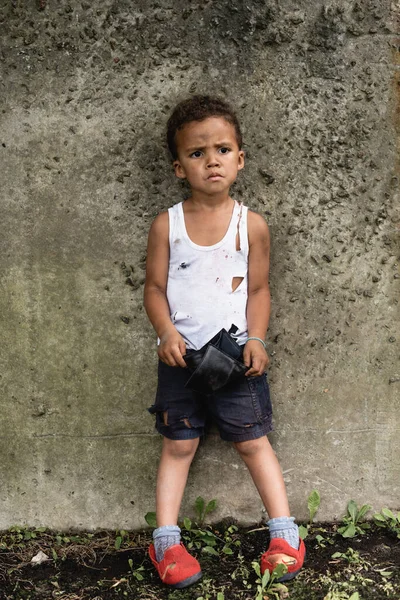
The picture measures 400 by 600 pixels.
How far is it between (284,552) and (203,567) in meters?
0.33

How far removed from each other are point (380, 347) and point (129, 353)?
3.30 feet

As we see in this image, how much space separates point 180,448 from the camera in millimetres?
2799

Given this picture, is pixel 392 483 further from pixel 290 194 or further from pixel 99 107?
pixel 99 107

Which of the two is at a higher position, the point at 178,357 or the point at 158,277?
the point at 158,277

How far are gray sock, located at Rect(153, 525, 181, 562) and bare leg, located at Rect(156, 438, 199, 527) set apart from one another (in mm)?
23

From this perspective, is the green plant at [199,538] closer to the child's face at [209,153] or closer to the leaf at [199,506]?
the leaf at [199,506]

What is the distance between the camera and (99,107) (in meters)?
2.81

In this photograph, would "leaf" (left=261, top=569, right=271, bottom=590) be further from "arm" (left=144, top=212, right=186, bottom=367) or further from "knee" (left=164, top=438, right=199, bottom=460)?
"arm" (left=144, top=212, right=186, bottom=367)

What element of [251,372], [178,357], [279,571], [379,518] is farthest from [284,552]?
[178,357]

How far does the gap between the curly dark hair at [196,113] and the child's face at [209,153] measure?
0.02 meters

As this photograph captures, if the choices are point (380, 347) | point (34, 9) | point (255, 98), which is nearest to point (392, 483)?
point (380, 347)

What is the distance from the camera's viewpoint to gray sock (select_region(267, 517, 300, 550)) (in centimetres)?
272

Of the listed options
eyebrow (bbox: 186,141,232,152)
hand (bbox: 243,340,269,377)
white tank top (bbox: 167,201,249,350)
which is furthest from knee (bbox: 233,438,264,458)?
eyebrow (bbox: 186,141,232,152)

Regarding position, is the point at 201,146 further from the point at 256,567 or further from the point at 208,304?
the point at 256,567
